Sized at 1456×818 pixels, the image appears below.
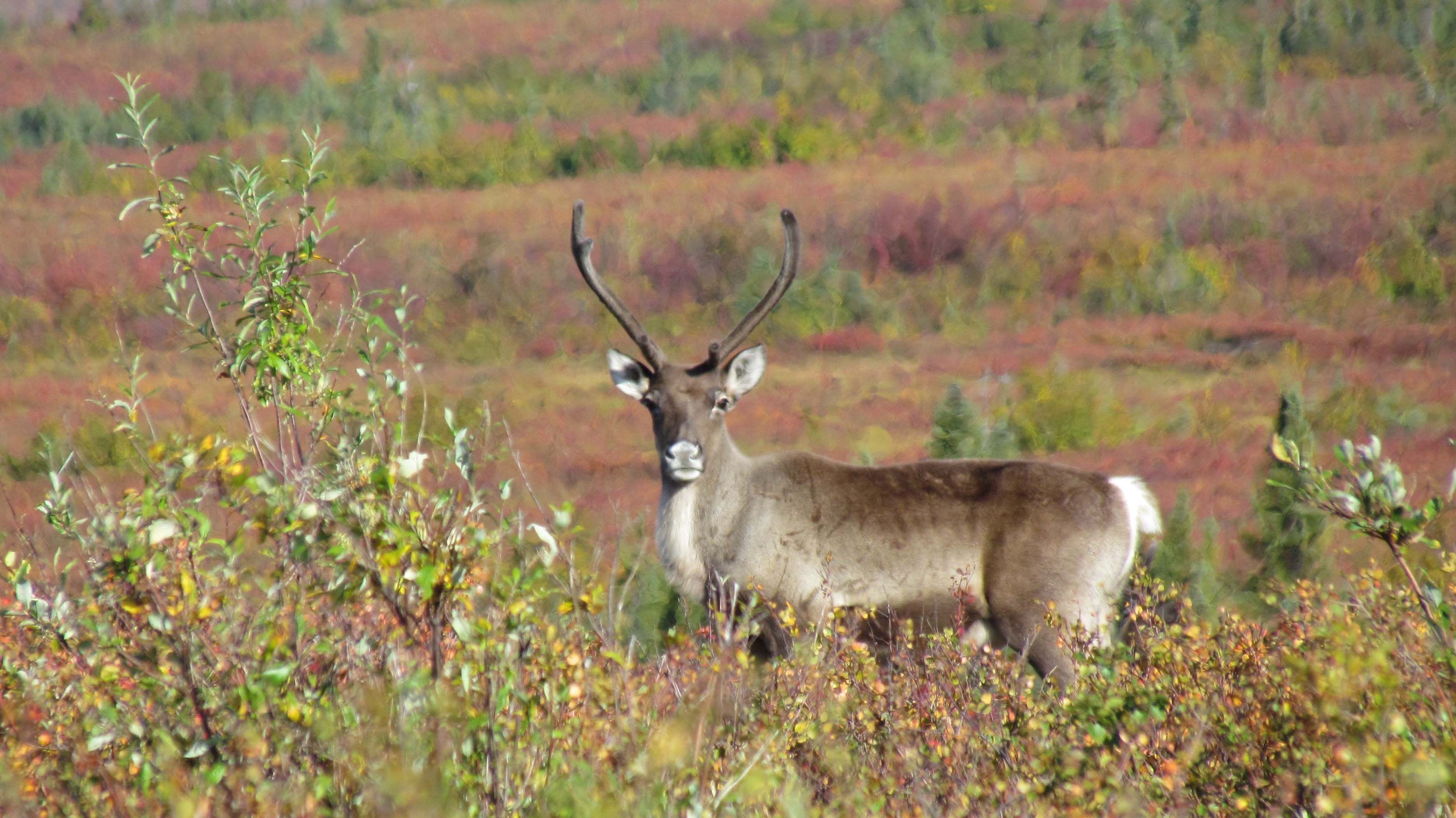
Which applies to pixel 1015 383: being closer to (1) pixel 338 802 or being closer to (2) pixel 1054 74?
(1) pixel 338 802

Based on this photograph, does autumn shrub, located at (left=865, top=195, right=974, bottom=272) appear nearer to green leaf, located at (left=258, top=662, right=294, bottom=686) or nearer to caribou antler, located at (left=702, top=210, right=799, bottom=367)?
caribou antler, located at (left=702, top=210, right=799, bottom=367)

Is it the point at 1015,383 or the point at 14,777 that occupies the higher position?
the point at 14,777

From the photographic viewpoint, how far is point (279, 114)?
59.0 m

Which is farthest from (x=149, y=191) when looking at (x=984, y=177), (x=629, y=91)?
(x=984, y=177)

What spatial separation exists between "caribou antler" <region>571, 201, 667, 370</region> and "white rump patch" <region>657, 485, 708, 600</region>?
0.79m

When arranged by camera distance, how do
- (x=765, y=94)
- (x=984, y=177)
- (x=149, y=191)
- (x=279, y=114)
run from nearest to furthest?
Result: (x=984, y=177), (x=149, y=191), (x=279, y=114), (x=765, y=94)

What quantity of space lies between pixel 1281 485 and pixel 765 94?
61438 mm

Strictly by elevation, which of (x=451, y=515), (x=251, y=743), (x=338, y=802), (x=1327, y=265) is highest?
(x=451, y=515)

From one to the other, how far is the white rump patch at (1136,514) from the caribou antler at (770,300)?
7.10 feet

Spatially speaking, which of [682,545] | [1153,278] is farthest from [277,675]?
[1153,278]

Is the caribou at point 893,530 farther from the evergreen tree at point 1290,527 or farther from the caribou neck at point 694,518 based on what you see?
the evergreen tree at point 1290,527

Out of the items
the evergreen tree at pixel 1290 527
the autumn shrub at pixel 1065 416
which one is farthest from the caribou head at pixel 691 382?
the autumn shrub at pixel 1065 416

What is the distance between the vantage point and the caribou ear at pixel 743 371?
812 centimetres

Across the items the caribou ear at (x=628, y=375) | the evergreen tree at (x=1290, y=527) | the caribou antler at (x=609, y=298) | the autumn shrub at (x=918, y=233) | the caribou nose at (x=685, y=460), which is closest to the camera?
the caribou nose at (x=685, y=460)
